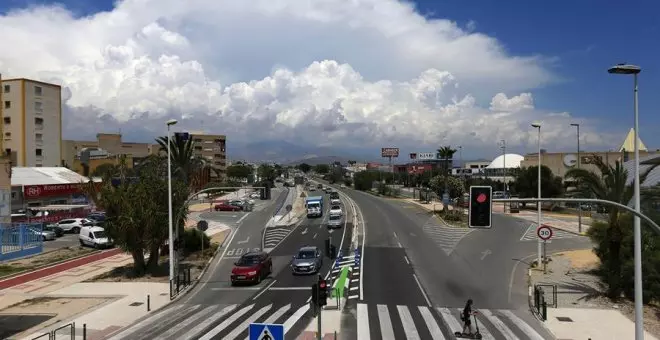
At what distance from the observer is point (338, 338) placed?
17.9 m

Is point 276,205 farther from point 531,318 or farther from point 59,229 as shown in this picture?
point 531,318

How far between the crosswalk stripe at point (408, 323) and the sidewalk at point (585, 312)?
16.8 feet

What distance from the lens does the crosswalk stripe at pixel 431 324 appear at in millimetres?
18172

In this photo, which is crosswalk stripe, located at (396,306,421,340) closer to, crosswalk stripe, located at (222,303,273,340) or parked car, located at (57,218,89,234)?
crosswalk stripe, located at (222,303,273,340)

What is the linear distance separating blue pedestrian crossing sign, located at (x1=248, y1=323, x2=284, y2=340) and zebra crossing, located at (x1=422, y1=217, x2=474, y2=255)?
1131 inches

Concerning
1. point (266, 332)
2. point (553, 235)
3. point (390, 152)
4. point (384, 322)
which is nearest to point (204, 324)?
point (384, 322)

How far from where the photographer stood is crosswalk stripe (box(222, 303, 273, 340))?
18.5m

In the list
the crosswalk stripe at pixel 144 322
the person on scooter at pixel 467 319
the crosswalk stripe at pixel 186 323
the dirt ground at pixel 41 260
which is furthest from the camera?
the dirt ground at pixel 41 260

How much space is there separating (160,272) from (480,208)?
23.8m

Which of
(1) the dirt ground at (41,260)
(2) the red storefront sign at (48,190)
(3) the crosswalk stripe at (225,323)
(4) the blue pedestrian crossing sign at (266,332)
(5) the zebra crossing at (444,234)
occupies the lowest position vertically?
(1) the dirt ground at (41,260)

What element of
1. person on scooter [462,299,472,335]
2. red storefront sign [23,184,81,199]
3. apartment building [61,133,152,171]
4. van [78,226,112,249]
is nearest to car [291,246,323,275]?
person on scooter [462,299,472,335]

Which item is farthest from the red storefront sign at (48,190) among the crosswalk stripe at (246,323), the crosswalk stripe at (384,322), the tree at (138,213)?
the crosswalk stripe at (384,322)

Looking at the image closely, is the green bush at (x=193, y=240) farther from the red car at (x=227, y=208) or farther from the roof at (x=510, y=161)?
the roof at (x=510, y=161)

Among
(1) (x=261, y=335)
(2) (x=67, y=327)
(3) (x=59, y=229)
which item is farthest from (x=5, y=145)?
(1) (x=261, y=335)
